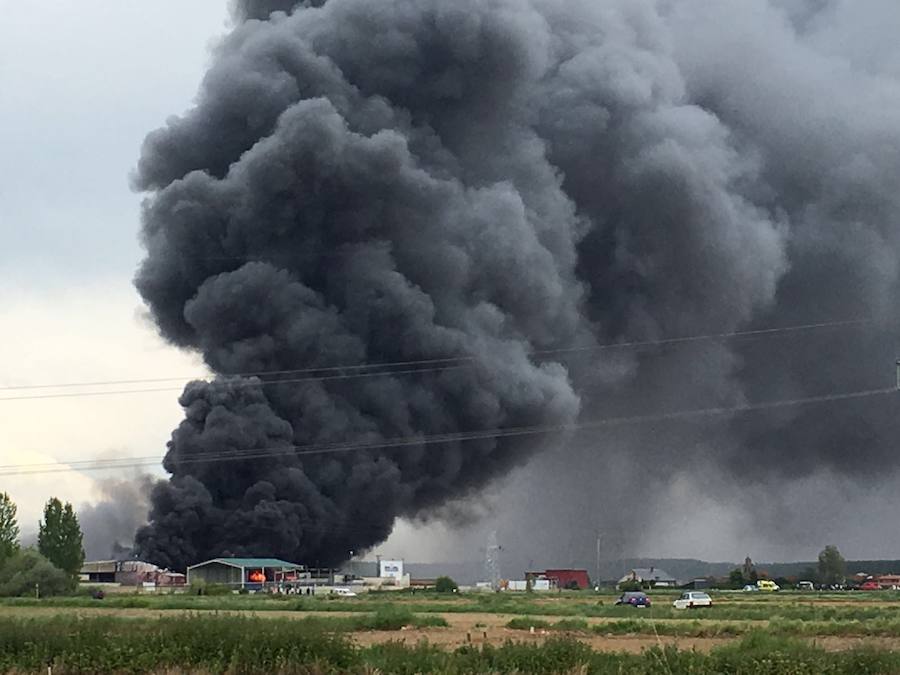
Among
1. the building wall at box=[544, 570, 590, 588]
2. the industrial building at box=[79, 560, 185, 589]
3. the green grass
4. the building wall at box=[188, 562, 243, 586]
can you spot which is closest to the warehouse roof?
the building wall at box=[188, 562, 243, 586]

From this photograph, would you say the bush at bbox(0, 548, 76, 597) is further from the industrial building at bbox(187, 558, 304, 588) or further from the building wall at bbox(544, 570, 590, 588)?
the building wall at bbox(544, 570, 590, 588)

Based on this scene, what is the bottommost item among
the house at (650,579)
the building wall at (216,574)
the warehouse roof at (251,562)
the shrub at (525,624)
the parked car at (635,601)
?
the shrub at (525,624)

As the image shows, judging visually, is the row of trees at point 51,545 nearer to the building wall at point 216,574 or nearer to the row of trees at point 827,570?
the building wall at point 216,574

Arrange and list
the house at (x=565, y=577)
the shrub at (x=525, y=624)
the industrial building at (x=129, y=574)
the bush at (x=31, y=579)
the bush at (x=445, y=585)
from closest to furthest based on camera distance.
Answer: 1. the shrub at (x=525, y=624)
2. the bush at (x=31, y=579)
3. the industrial building at (x=129, y=574)
4. the bush at (x=445, y=585)
5. the house at (x=565, y=577)

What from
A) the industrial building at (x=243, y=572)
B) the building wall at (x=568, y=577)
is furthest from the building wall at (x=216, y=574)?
the building wall at (x=568, y=577)

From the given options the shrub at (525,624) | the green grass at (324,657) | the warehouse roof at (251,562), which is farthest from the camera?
the warehouse roof at (251,562)

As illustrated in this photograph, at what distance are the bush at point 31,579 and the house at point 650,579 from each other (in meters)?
58.3

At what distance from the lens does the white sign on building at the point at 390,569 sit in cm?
11639

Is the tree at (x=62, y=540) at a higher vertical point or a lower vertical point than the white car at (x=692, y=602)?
higher

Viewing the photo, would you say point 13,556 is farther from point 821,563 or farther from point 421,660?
point 821,563

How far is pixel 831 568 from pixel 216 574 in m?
81.7

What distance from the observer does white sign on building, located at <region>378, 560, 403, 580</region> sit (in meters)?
116

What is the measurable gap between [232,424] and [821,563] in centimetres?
8698

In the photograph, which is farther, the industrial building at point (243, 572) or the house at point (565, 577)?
the house at point (565, 577)
